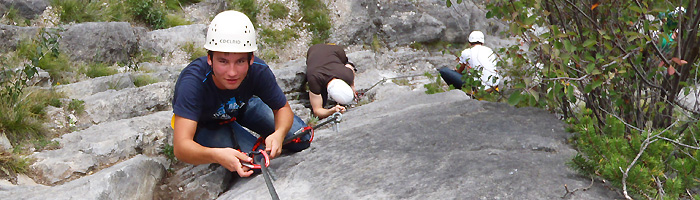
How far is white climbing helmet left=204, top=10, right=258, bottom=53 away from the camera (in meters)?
3.22

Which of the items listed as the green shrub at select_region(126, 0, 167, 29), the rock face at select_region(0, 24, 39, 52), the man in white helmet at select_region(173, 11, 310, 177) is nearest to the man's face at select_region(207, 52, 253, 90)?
the man in white helmet at select_region(173, 11, 310, 177)

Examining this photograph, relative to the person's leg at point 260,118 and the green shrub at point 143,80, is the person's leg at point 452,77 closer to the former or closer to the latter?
the person's leg at point 260,118

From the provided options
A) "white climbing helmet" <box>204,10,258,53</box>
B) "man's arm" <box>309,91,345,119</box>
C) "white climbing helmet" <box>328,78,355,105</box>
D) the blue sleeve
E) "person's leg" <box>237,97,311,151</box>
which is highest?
"white climbing helmet" <box>204,10,258,53</box>

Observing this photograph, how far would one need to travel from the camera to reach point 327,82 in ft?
22.3

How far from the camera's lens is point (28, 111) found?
4.86m

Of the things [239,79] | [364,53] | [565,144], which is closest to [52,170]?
[239,79]

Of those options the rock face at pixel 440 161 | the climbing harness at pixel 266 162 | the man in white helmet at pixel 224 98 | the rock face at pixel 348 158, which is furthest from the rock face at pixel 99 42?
the climbing harness at pixel 266 162

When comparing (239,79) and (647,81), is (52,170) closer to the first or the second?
(239,79)

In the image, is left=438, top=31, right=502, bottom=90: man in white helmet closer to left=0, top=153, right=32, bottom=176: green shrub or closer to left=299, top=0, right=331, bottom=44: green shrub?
left=299, top=0, right=331, bottom=44: green shrub

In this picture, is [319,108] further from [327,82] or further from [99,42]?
[99,42]

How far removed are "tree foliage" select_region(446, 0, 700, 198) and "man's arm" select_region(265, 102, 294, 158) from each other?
163 cm

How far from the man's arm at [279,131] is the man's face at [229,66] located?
0.50 meters

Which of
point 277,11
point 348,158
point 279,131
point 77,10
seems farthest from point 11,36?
point 348,158

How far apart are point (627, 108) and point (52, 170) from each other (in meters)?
Result: 4.39
